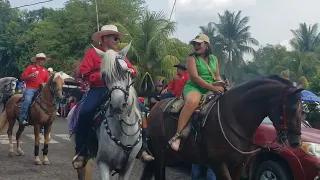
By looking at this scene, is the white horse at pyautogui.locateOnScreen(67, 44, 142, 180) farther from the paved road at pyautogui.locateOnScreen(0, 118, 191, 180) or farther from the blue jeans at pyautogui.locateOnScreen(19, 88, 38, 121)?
the blue jeans at pyautogui.locateOnScreen(19, 88, 38, 121)

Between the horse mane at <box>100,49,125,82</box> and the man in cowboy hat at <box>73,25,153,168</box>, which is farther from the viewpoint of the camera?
the man in cowboy hat at <box>73,25,153,168</box>

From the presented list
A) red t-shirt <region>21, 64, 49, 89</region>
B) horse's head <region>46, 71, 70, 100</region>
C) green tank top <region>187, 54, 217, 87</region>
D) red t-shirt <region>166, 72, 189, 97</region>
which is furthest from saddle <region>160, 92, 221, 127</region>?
red t-shirt <region>21, 64, 49, 89</region>

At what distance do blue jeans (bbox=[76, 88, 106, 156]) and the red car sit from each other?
96.5 inches

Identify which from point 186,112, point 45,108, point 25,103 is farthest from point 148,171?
point 25,103

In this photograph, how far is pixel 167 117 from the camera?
21.1 ft

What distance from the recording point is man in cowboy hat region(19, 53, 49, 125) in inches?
425

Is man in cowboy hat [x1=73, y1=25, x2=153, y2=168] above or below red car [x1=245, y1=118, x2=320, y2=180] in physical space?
above

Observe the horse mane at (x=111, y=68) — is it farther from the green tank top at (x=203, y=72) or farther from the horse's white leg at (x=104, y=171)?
the green tank top at (x=203, y=72)

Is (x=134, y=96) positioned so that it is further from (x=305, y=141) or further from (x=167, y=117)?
(x=305, y=141)

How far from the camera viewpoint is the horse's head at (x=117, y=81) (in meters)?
4.50

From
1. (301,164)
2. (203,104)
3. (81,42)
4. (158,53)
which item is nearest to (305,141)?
(301,164)

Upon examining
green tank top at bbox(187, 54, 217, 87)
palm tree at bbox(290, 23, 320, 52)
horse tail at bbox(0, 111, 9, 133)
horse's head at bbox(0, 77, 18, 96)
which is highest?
palm tree at bbox(290, 23, 320, 52)

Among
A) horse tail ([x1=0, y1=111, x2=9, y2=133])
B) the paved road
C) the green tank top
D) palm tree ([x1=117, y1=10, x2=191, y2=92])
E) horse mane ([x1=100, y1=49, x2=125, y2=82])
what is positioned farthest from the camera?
palm tree ([x1=117, y1=10, x2=191, y2=92])

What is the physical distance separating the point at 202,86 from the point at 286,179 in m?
2.43
